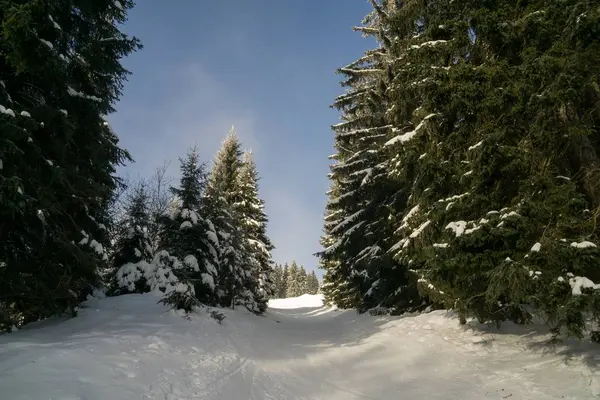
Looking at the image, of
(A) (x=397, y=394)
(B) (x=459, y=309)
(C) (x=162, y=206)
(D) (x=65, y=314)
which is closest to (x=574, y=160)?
(B) (x=459, y=309)

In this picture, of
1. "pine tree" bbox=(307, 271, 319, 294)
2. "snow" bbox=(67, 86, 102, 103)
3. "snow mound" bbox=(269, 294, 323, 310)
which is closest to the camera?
"snow" bbox=(67, 86, 102, 103)

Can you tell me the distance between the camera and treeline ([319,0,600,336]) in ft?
20.8

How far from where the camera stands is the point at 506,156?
24.1 ft

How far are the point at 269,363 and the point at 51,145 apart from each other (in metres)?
7.28

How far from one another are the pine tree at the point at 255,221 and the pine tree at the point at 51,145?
708 inches

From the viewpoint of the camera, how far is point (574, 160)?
7.75m

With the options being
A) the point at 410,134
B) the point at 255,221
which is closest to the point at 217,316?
the point at 410,134

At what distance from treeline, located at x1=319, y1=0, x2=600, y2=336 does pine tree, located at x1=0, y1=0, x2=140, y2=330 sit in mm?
7886

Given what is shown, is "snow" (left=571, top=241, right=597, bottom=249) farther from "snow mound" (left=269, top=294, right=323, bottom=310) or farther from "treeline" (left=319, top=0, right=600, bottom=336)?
"snow mound" (left=269, top=294, right=323, bottom=310)

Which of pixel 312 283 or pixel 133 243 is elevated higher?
pixel 133 243

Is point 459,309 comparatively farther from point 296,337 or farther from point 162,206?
point 162,206

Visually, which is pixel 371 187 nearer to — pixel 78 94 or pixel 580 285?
pixel 580 285

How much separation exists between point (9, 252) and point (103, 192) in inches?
98.0

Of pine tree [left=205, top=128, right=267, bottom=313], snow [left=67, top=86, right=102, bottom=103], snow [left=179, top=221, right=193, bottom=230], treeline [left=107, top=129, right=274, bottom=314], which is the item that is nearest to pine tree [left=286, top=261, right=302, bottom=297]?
pine tree [left=205, top=128, right=267, bottom=313]
